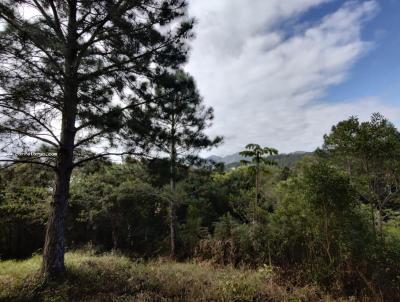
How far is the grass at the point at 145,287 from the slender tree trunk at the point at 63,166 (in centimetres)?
32

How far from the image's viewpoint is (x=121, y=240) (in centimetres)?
1049

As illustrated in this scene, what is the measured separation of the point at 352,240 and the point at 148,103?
16.3ft

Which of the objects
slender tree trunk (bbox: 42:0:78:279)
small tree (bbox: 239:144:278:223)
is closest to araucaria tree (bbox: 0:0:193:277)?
slender tree trunk (bbox: 42:0:78:279)

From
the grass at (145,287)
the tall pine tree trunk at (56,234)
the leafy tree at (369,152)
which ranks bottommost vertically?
the grass at (145,287)

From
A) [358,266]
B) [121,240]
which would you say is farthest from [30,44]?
[121,240]

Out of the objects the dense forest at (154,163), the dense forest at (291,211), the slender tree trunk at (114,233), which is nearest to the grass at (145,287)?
the dense forest at (154,163)

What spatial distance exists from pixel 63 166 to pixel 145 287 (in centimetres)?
276

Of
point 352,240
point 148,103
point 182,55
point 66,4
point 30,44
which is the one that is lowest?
point 352,240

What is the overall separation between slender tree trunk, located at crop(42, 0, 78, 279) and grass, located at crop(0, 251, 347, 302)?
322 millimetres

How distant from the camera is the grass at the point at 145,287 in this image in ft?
13.7

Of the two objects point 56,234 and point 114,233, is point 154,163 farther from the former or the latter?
point 114,233

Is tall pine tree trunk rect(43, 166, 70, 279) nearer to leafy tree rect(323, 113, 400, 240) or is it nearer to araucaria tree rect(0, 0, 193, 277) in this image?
araucaria tree rect(0, 0, 193, 277)

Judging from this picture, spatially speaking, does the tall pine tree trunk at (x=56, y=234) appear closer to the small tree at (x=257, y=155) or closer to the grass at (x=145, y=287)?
the grass at (x=145, y=287)

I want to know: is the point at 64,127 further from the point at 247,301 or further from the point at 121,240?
the point at 121,240
